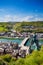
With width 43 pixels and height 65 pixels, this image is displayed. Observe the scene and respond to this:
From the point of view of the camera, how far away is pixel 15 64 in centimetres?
569

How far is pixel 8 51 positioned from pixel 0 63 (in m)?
6.28

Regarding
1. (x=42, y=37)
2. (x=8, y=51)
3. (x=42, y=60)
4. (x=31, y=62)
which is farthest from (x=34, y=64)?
(x=42, y=37)

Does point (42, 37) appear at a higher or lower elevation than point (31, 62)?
lower

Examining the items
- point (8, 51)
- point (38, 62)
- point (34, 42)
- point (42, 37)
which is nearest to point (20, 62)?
point (38, 62)

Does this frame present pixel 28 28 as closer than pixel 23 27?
Yes

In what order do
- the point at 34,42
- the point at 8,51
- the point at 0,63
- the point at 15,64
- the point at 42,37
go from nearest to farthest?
the point at 0,63
the point at 15,64
the point at 8,51
the point at 34,42
the point at 42,37

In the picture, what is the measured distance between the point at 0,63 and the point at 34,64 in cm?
107

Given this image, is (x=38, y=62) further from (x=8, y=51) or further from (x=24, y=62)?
(x=8, y=51)

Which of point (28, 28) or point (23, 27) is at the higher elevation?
point (23, 27)

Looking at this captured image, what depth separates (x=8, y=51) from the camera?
11.6 meters

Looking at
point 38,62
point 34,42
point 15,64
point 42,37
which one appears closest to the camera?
point 15,64

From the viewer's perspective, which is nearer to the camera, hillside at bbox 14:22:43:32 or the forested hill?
hillside at bbox 14:22:43:32

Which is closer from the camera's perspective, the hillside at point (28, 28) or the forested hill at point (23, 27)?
the hillside at point (28, 28)

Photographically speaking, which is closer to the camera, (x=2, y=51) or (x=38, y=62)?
(x=38, y=62)
